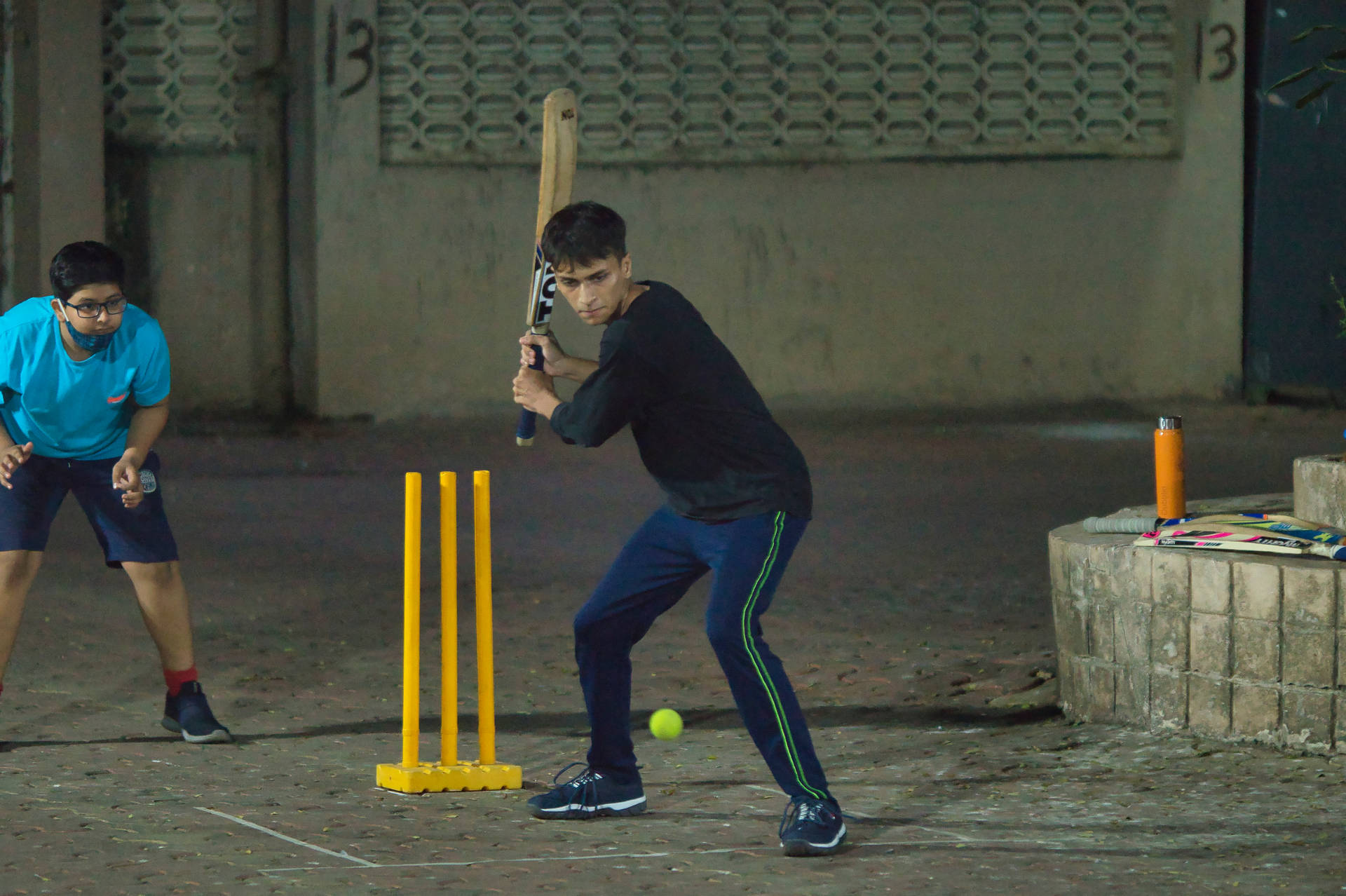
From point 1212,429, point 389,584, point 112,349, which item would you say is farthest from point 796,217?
point 112,349

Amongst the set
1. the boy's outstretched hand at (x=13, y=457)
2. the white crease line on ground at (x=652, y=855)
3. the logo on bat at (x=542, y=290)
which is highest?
the logo on bat at (x=542, y=290)

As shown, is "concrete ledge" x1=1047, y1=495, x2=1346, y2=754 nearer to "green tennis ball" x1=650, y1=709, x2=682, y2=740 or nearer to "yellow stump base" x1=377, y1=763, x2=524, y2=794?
"green tennis ball" x1=650, y1=709, x2=682, y2=740

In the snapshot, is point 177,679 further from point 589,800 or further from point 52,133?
point 52,133

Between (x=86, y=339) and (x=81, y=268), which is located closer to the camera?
(x=81, y=268)

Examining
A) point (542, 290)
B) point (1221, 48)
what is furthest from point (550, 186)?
point (1221, 48)

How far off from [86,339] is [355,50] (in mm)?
10477

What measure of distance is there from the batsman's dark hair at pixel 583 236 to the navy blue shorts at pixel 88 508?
1.90 m

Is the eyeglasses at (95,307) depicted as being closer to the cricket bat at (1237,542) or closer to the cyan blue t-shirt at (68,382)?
the cyan blue t-shirt at (68,382)

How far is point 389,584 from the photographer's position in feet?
29.5

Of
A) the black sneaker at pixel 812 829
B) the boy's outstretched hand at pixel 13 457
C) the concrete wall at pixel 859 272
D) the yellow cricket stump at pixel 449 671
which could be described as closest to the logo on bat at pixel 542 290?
the yellow cricket stump at pixel 449 671

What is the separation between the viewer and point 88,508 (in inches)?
238

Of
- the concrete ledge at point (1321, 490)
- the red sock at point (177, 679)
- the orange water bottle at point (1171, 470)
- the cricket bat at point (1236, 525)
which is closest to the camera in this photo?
the cricket bat at point (1236, 525)

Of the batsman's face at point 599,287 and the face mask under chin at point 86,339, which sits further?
the face mask under chin at point 86,339

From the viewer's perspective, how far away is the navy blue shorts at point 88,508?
5.95m
